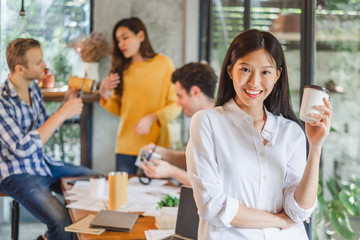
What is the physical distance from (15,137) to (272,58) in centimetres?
178

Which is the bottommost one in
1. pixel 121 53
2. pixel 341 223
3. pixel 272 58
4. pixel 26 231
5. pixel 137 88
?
pixel 26 231

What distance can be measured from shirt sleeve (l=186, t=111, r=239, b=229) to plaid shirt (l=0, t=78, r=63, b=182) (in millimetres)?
1605

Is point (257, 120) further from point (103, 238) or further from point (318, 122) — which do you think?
point (103, 238)

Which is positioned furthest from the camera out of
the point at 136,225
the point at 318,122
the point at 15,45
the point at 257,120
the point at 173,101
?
the point at 173,101

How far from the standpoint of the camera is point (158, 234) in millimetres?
1846

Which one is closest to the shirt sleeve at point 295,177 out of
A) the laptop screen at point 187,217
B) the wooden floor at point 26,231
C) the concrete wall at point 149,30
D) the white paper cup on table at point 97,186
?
the laptop screen at point 187,217

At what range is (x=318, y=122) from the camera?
4.38 feet

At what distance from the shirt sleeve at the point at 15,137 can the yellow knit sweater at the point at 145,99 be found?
39.1 inches

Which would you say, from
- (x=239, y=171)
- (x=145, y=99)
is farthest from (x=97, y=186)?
(x=145, y=99)

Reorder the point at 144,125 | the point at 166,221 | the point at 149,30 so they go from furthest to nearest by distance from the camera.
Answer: the point at 149,30 < the point at 144,125 < the point at 166,221

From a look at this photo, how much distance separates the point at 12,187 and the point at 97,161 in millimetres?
1714

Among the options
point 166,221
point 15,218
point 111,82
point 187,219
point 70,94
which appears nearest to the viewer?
point 187,219

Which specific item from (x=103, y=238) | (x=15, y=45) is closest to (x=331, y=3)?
(x=103, y=238)

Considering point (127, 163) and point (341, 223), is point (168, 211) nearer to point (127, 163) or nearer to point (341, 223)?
point (341, 223)
